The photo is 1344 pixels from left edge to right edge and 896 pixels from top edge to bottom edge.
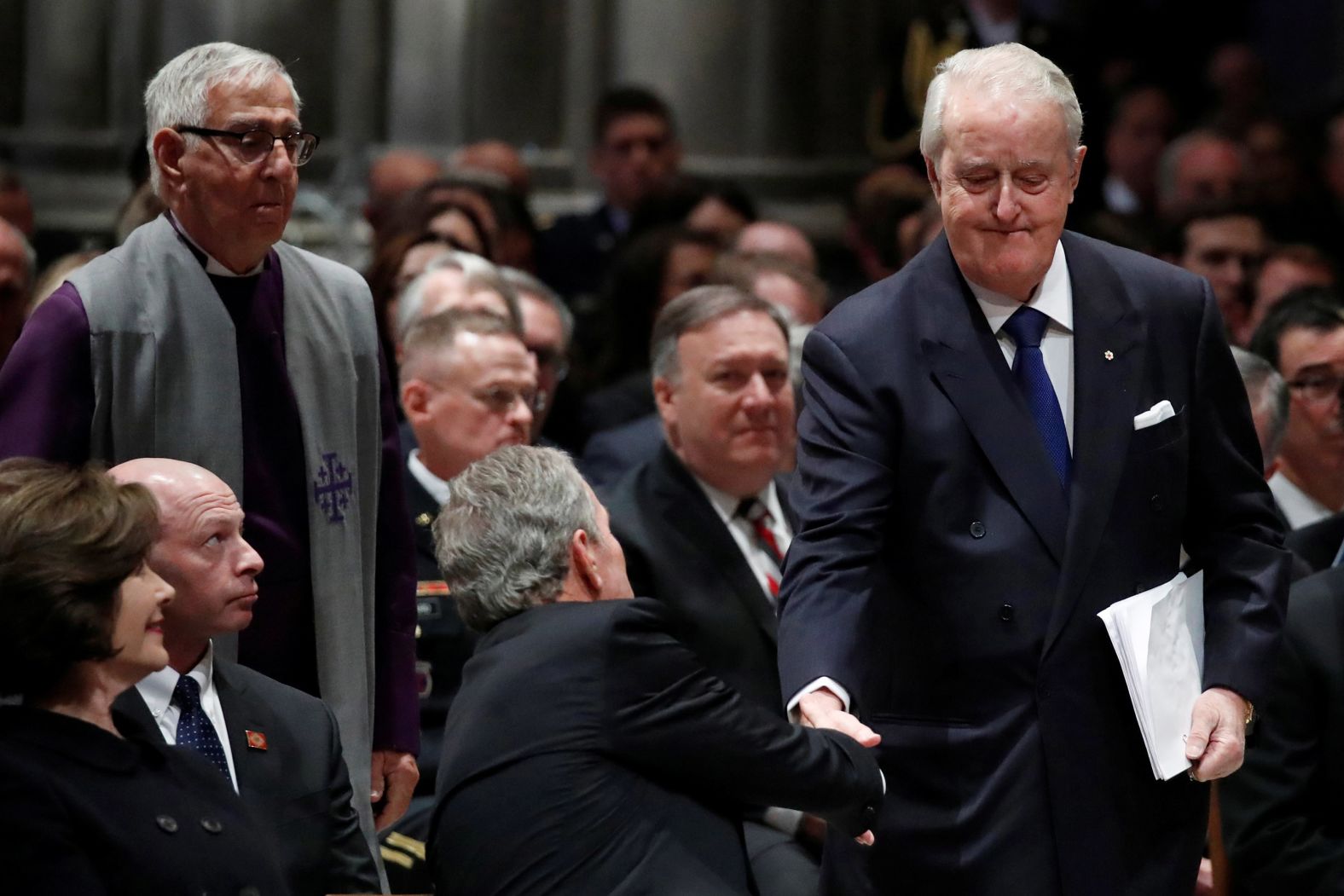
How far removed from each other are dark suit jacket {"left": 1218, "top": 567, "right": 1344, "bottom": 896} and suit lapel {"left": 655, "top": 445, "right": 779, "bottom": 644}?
43.6 inches

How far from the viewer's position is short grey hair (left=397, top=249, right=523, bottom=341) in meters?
5.82

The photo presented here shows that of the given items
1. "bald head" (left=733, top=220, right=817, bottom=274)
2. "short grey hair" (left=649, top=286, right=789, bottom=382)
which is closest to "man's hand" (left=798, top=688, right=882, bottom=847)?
"short grey hair" (left=649, top=286, right=789, bottom=382)

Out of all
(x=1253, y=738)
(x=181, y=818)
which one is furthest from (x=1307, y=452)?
(x=181, y=818)

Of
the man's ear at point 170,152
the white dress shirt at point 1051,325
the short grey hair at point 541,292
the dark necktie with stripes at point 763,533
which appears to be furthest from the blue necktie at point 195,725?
Answer: the short grey hair at point 541,292

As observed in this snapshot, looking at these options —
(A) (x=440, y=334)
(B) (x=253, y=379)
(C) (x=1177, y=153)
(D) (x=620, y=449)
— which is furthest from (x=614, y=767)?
(C) (x=1177, y=153)

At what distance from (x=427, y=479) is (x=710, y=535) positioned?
84 centimetres

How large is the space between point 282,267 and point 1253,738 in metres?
1.87

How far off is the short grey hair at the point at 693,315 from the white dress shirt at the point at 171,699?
2.04 metres

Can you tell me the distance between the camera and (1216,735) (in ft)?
10.1

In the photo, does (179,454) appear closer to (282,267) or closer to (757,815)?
(282,267)

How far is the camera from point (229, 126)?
3.57 meters

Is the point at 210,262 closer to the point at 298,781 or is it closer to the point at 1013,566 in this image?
the point at 298,781

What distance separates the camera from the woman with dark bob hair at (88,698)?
2.63m

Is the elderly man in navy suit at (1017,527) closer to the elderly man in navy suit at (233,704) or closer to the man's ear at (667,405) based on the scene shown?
the elderly man in navy suit at (233,704)
